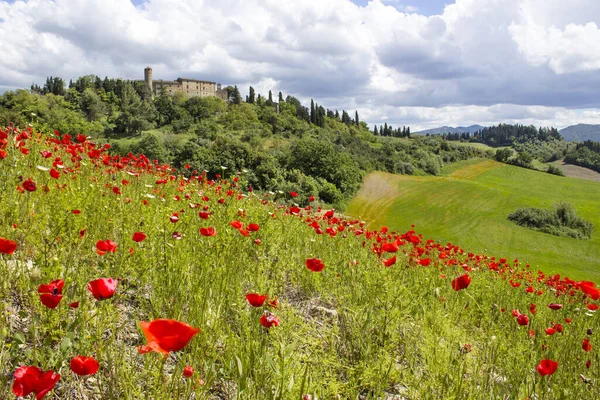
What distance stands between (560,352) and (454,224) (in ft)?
149

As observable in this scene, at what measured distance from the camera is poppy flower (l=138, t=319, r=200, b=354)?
3.91 feet

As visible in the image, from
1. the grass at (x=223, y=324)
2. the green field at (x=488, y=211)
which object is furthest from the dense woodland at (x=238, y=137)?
the grass at (x=223, y=324)

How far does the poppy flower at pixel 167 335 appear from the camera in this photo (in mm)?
1192

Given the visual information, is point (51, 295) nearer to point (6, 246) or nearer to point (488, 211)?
point (6, 246)

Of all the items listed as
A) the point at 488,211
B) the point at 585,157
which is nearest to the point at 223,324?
the point at 488,211

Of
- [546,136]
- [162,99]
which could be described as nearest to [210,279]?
[162,99]

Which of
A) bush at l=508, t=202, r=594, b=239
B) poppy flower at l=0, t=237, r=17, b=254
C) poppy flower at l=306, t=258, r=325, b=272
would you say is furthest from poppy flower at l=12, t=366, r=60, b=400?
bush at l=508, t=202, r=594, b=239

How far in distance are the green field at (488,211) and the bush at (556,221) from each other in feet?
4.37

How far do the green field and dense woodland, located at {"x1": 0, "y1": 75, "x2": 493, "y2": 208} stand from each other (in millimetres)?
5588

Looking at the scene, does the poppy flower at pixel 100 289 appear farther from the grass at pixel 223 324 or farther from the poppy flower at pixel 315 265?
the poppy flower at pixel 315 265

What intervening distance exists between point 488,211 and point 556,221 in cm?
742

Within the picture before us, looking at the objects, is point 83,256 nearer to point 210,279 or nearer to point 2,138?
point 210,279

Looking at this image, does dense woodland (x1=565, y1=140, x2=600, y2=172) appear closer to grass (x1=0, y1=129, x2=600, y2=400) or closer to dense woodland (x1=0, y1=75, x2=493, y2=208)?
dense woodland (x1=0, y1=75, x2=493, y2=208)

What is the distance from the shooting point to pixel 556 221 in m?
45.3
